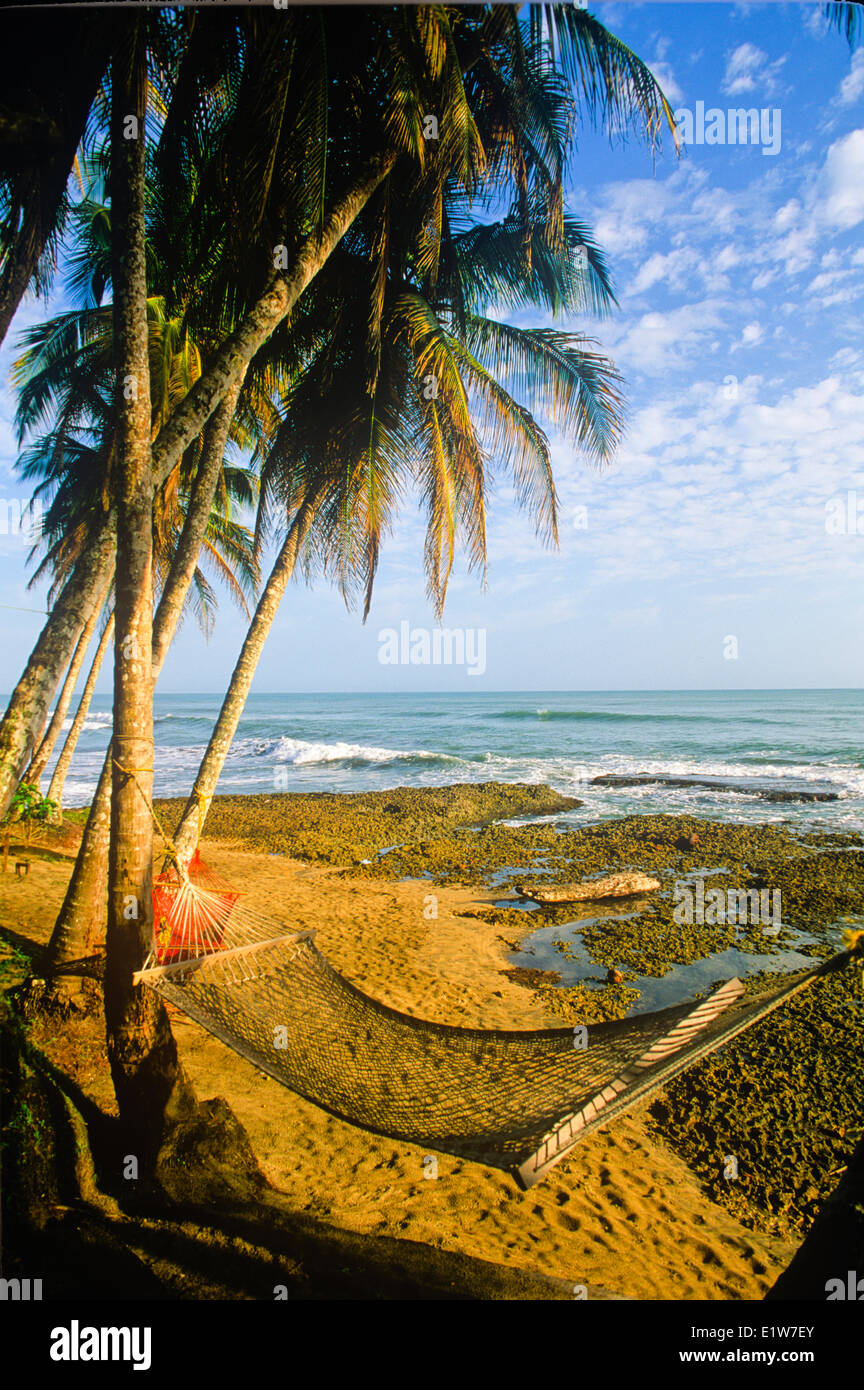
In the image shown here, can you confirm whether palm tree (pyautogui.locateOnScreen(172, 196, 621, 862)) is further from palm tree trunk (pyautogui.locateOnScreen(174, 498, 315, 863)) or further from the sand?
the sand

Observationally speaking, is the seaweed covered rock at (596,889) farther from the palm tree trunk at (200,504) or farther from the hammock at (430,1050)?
the palm tree trunk at (200,504)

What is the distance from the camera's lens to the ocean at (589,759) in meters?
13.6

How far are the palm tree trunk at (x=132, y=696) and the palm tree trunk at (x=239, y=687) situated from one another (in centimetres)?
194

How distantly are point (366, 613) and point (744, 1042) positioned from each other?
4.33 meters

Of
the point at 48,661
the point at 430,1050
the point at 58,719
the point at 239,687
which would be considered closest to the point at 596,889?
the point at 239,687

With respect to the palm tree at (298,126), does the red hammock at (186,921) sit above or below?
below

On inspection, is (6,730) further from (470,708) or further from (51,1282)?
(470,708)

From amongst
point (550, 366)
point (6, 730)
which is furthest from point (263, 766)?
point (6, 730)

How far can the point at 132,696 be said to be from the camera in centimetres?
277

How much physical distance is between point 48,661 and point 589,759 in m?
19.0

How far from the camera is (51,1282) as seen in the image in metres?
1.96

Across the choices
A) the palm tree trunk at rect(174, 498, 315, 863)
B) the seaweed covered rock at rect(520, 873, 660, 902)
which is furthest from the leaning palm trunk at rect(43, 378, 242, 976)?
the seaweed covered rock at rect(520, 873, 660, 902)

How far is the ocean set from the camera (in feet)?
44.7

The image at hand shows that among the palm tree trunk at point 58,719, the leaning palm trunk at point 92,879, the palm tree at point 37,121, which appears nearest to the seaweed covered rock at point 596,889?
the leaning palm trunk at point 92,879
